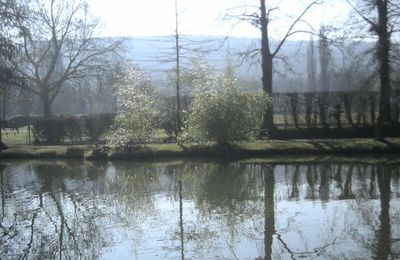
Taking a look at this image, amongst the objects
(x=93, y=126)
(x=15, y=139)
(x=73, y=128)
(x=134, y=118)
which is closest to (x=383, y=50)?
(x=134, y=118)

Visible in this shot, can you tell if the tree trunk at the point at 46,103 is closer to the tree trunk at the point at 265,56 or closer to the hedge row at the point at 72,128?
the hedge row at the point at 72,128

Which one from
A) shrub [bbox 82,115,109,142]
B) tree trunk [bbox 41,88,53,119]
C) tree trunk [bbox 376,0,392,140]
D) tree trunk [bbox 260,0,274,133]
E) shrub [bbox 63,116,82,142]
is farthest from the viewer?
tree trunk [bbox 41,88,53,119]

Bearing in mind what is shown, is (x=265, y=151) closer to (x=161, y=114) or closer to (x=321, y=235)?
(x=161, y=114)

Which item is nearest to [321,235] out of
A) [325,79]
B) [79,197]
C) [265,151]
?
[79,197]

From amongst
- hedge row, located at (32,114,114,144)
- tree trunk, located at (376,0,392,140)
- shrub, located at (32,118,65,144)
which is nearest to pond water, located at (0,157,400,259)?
tree trunk, located at (376,0,392,140)

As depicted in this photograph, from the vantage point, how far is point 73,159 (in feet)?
87.6

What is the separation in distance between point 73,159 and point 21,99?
12.1 metres

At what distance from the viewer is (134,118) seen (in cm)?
2634

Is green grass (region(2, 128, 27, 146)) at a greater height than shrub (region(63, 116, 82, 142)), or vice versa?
shrub (region(63, 116, 82, 142))

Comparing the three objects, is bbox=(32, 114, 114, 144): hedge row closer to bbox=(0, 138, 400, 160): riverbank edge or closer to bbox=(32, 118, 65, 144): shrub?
bbox=(32, 118, 65, 144): shrub

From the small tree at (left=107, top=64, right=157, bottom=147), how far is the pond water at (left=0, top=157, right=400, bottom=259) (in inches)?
Answer: 218

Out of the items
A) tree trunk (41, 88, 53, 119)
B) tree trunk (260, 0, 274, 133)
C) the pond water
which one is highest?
tree trunk (260, 0, 274, 133)

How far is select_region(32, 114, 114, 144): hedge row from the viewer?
109 ft

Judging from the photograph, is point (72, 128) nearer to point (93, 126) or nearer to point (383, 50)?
point (93, 126)
